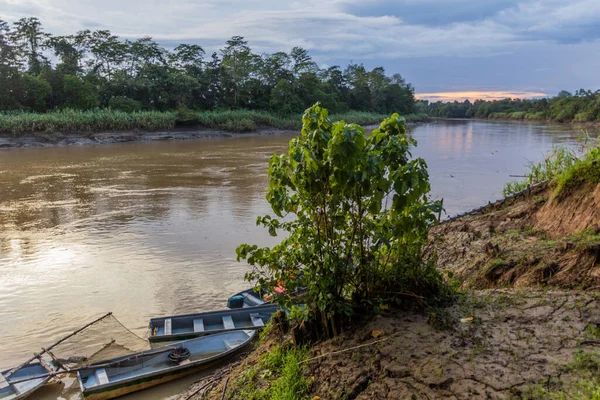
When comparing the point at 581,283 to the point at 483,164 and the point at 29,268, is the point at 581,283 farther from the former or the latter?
the point at 483,164

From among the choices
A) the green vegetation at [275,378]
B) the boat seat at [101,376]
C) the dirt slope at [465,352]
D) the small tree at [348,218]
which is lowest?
the boat seat at [101,376]

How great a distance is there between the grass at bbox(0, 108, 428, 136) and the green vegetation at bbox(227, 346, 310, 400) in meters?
34.1

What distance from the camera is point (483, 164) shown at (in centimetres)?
2609

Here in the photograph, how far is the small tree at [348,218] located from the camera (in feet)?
10.7

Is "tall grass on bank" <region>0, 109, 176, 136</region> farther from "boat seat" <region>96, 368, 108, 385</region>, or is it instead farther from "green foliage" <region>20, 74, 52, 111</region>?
"boat seat" <region>96, 368, 108, 385</region>

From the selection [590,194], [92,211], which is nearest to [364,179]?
[590,194]

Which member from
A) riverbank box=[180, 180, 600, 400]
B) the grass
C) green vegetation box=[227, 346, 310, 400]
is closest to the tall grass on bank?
the grass

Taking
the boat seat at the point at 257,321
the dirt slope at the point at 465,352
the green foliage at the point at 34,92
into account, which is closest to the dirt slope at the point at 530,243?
the dirt slope at the point at 465,352

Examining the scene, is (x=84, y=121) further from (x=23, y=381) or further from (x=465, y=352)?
(x=465, y=352)

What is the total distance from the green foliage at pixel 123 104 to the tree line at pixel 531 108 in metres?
55.0

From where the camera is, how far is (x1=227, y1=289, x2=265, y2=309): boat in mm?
7637

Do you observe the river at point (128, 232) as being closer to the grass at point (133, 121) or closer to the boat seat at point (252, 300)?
the boat seat at point (252, 300)

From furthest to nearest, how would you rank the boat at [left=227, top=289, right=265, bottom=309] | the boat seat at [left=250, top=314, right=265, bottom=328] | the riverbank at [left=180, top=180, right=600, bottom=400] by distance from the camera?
1. the boat at [left=227, top=289, right=265, bottom=309]
2. the boat seat at [left=250, top=314, right=265, bottom=328]
3. the riverbank at [left=180, top=180, right=600, bottom=400]

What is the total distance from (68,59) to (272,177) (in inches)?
2102
